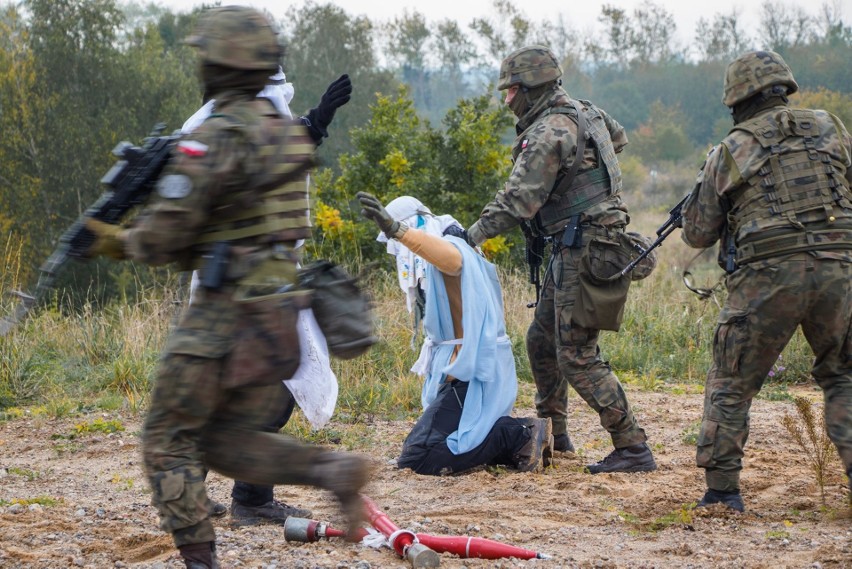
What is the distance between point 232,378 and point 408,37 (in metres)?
52.0

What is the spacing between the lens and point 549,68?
5867mm

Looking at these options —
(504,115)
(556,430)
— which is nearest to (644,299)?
(504,115)

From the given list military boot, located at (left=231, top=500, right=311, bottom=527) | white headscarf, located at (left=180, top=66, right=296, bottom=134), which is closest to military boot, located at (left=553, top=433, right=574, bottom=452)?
military boot, located at (left=231, top=500, right=311, bottom=527)

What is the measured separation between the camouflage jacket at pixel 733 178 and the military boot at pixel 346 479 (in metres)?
2.12

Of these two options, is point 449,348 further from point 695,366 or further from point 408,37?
point 408,37

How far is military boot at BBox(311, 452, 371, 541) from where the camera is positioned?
339 centimetres

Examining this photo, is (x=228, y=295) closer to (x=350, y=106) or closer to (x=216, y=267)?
(x=216, y=267)

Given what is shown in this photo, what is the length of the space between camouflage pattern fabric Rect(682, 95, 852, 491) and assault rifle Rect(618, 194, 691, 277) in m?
0.41

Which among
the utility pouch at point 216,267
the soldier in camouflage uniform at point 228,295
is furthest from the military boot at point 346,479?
the utility pouch at point 216,267

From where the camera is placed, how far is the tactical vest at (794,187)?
14.6ft

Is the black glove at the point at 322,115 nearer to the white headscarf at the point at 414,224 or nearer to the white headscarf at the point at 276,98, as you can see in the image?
the white headscarf at the point at 276,98

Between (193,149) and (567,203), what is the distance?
2927mm

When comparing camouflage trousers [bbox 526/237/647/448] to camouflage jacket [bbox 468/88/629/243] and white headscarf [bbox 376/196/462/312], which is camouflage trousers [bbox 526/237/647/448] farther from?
white headscarf [bbox 376/196/462/312]

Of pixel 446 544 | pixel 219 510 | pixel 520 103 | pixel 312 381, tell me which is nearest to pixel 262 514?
pixel 219 510
